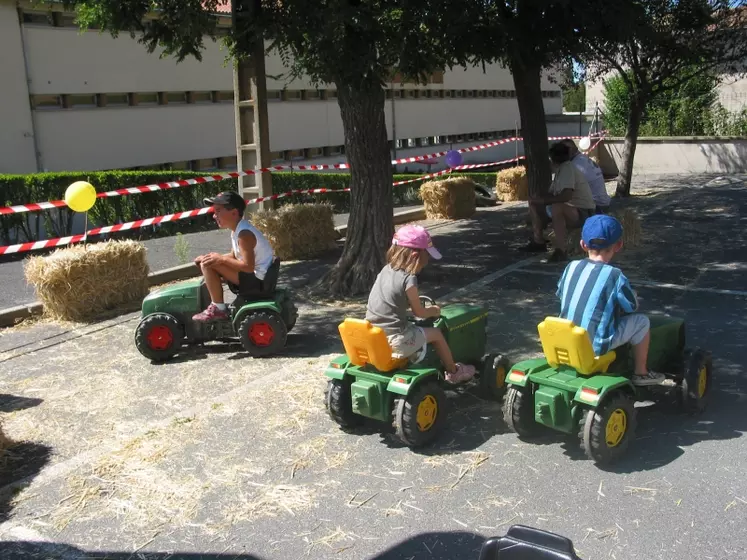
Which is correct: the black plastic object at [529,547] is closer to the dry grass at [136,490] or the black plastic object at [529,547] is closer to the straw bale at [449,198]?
the dry grass at [136,490]

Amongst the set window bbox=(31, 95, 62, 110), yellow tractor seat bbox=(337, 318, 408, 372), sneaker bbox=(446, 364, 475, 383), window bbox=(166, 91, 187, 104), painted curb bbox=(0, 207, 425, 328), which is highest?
window bbox=(166, 91, 187, 104)

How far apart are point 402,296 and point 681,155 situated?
18965 mm

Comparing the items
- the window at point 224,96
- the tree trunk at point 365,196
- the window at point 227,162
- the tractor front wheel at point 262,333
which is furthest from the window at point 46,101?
the tractor front wheel at point 262,333

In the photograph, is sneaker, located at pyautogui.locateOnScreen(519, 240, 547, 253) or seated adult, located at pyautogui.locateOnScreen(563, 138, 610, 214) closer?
seated adult, located at pyautogui.locateOnScreen(563, 138, 610, 214)

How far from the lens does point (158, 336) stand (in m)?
6.47

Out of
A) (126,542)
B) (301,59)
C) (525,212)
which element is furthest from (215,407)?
(525,212)

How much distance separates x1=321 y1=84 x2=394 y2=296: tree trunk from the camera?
8.41 metres

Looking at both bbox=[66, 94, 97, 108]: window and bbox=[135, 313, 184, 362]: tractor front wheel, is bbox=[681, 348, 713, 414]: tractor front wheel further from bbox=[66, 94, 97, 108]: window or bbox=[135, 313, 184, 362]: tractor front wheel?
bbox=[66, 94, 97, 108]: window

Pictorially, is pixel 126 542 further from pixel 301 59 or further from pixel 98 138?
pixel 98 138

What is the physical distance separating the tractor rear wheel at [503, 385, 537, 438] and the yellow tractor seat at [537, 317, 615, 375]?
27cm

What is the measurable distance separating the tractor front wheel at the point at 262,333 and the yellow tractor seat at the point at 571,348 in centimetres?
260

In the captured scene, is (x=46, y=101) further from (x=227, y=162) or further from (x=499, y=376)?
(x=499, y=376)

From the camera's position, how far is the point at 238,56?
1042 cm

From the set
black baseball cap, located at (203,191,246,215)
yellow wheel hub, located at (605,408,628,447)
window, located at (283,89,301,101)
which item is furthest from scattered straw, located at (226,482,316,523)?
window, located at (283,89,301,101)
